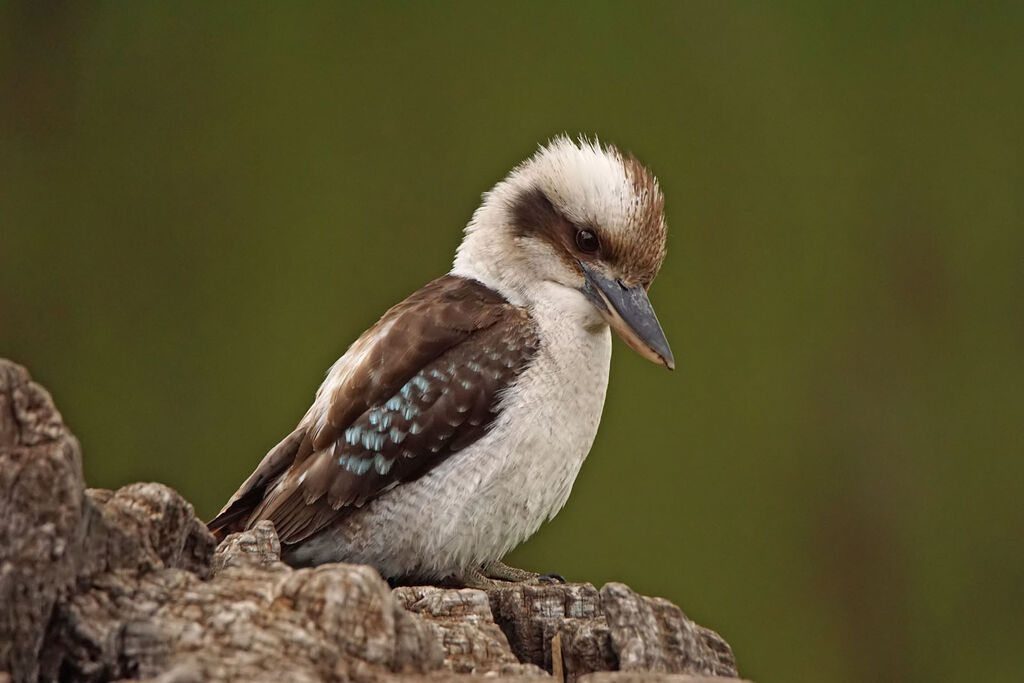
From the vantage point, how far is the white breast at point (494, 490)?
85.6 inches

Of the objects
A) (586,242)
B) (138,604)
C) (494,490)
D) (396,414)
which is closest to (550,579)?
(494,490)

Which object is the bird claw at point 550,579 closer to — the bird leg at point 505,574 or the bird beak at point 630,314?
the bird leg at point 505,574

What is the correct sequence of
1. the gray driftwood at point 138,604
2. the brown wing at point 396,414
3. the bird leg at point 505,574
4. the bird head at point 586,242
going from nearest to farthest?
the gray driftwood at point 138,604, the brown wing at point 396,414, the bird head at point 586,242, the bird leg at point 505,574

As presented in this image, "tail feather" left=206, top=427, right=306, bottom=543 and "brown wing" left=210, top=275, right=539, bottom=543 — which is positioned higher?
"brown wing" left=210, top=275, right=539, bottom=543

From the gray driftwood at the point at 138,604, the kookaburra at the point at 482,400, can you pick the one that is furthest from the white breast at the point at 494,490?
the gray driftwood at the point at 138,604

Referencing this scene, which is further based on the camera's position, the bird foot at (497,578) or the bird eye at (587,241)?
the bird eye at (587,241)

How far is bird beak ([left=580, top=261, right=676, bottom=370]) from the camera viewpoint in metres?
2.24

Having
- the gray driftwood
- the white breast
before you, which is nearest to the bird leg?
the white breast

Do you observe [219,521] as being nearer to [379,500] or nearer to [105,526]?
[379,500]

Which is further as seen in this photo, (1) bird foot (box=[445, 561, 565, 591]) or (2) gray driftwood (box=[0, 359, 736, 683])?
(1) bird foot (box=[445, 561, 565, 591])

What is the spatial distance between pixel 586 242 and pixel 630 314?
0.19m

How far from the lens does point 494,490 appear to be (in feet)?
7.22

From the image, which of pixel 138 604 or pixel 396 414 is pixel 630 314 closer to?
pixel 396 414

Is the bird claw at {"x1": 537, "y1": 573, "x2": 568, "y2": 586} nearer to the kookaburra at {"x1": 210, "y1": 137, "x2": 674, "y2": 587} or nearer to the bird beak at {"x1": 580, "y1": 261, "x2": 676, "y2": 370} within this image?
the kookaburra at {"x1": 210, "y1": 137, "x2": 674, "y2": 587}
